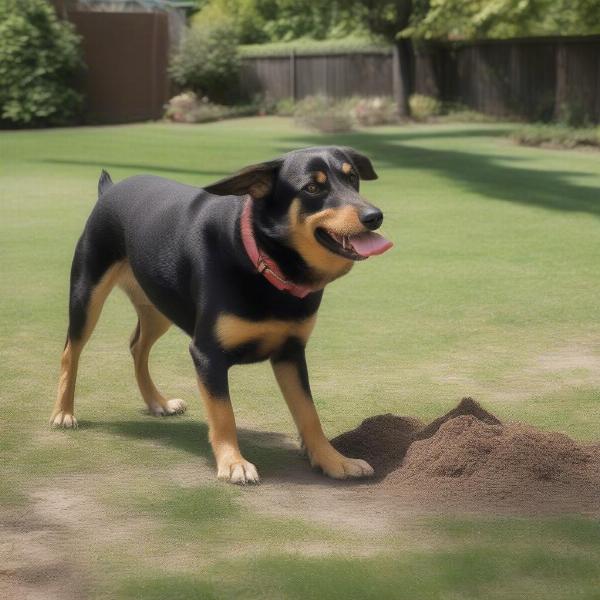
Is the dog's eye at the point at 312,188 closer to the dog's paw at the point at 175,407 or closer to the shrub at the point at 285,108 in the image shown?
the dog's paw at the point at 175,407

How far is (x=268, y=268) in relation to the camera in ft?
17.6

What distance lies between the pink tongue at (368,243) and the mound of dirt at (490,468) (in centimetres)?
99

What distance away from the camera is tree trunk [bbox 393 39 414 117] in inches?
1390

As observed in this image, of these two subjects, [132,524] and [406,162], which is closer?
[132,524]

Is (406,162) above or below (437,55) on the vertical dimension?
below

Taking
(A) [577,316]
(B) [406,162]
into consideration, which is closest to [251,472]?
(A) [577,316]

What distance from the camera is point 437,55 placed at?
36750mm

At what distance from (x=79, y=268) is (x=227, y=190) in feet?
4.89

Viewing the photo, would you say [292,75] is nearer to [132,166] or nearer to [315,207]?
[132,166]

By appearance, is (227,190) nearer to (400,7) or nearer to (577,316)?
(577,316)

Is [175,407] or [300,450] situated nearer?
[300,450]

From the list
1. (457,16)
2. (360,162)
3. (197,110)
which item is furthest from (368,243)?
(197,110)

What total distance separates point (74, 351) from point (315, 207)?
1863 millimetres

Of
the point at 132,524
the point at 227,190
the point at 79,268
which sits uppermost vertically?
the point at 227,190
